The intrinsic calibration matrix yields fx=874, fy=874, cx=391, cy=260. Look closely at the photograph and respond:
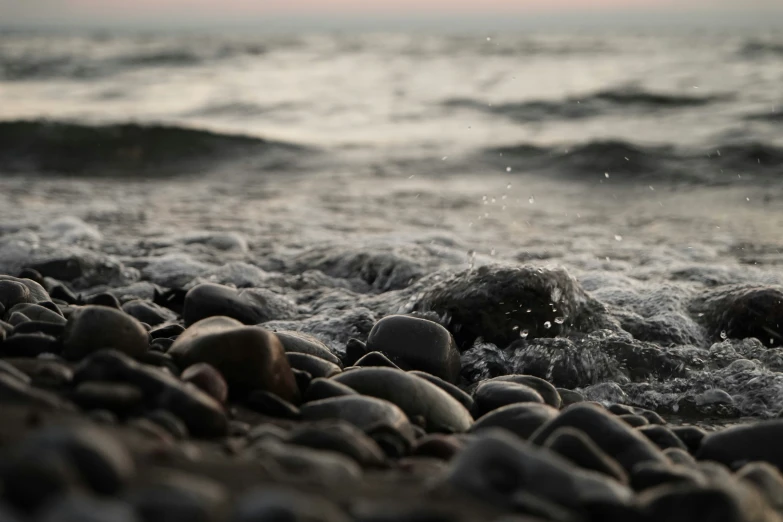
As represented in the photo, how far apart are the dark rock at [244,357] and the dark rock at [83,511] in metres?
1.03

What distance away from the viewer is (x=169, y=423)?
1.77 meters

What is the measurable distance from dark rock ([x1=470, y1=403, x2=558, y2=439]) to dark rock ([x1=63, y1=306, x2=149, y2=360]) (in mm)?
919

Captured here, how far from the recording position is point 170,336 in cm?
312

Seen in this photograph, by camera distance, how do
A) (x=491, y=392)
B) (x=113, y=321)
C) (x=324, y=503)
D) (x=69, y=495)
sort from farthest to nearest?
(x=491, y=392)
(x=113, y=321)
(x=324, y=503)
(x=69, y=495)

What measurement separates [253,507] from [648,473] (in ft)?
2.99

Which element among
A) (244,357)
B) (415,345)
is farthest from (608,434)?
(415,345)

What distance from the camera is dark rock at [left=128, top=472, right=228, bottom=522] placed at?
4.20 feet

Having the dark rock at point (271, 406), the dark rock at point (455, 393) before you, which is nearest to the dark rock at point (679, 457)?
the dark rock at point (455, 393)

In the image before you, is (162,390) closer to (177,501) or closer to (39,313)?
(177,501)

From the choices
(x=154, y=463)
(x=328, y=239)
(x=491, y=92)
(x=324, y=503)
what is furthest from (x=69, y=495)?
→ (x=491, y=92)

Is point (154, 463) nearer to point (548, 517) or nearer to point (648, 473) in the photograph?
point (548, 517)

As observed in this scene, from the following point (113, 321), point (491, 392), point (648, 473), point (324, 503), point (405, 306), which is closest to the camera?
point (324, 503)

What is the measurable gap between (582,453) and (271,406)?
790 millimetres

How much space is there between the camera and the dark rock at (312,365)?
2.66 m
